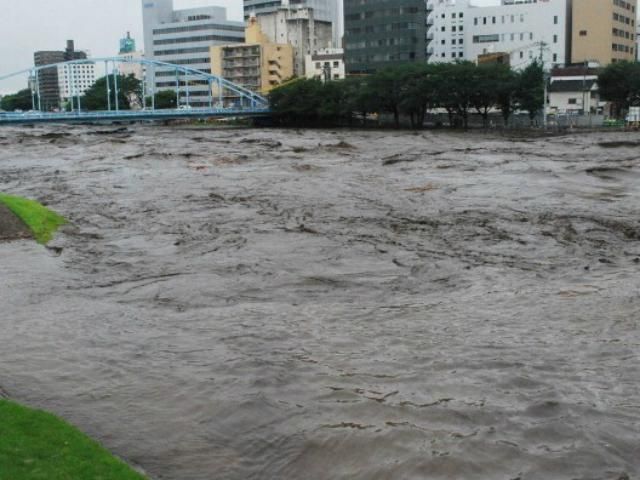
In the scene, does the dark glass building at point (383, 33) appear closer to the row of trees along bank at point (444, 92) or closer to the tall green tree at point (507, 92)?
the row of trees along bank at point (444, 92)

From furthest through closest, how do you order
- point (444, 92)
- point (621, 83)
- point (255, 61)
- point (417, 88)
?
point (255, 61) < point (417, 88) < point (444, 92) < point (621, 83)

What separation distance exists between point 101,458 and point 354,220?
1693cm

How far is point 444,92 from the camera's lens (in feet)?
266

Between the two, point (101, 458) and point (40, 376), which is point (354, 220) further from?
point (101, 458)

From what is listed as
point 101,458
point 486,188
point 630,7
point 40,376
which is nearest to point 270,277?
point 40,376

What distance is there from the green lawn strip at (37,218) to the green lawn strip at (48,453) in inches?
495

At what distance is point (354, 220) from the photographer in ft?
77.5

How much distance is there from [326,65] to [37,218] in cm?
11671

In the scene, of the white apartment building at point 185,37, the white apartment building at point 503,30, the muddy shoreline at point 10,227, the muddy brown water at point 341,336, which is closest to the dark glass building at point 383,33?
the white apartment building at point 503,30

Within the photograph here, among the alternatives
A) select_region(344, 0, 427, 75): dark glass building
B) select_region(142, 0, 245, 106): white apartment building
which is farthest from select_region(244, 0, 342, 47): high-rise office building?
select_region(344, 0, 427, 75): dark glass building

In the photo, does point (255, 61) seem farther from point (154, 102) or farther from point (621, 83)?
point (621, 83)

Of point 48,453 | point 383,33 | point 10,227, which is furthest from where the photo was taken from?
point 383,33

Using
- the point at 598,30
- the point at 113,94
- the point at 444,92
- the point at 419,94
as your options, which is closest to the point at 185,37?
the point at 113,94

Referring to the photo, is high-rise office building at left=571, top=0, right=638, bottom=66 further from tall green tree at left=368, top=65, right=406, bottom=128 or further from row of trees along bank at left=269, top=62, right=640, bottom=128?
tall green tree at left=368, top=65, right=406, bottom=128
